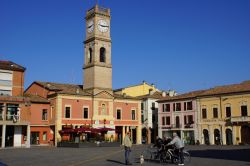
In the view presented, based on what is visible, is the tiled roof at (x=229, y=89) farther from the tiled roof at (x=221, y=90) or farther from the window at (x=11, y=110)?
the window at (x=11, y=110)

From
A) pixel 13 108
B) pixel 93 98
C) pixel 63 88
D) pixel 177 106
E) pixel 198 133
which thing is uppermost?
pixel 63 88

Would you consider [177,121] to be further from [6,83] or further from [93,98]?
[6,83]

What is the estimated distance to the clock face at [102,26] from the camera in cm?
5853

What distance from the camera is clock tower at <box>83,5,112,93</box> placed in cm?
5772

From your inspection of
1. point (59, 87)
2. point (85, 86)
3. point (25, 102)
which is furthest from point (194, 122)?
point (25, 102)

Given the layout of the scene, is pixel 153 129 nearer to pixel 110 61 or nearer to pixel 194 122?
pixel 194 122

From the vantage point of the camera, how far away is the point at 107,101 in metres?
58.3

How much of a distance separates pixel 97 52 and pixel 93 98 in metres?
7.54

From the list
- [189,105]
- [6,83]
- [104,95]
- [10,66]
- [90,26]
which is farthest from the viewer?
[189,105]

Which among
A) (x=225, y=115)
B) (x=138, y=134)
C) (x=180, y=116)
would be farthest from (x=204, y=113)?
(x=138, y=134)

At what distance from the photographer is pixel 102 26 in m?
58.9

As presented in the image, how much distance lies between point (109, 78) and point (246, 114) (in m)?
22.1

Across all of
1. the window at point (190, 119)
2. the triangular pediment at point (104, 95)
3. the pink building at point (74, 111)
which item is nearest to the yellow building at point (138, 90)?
the pink building at point (74, 111)

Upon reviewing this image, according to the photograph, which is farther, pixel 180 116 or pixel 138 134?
pixel 180 116
